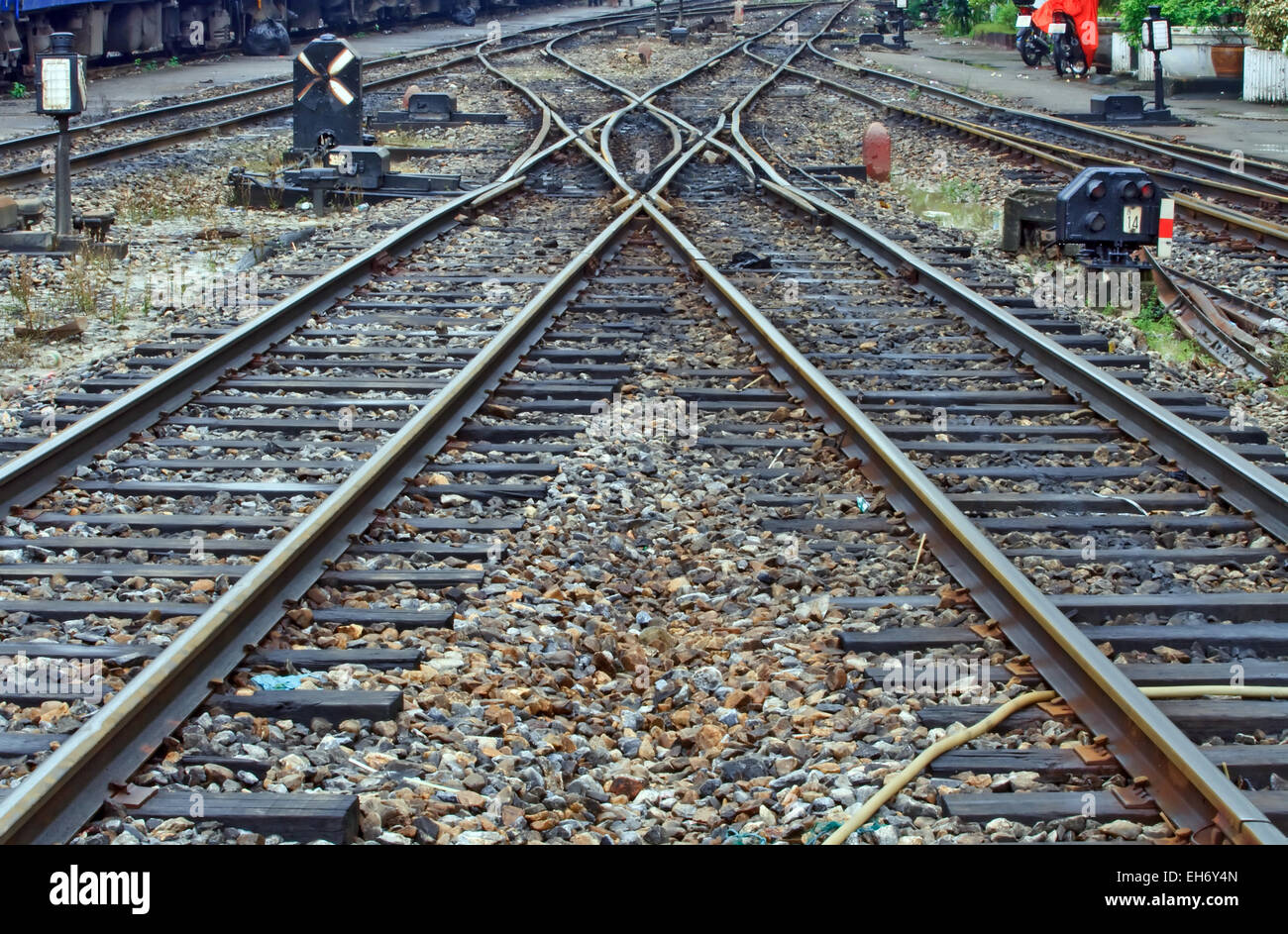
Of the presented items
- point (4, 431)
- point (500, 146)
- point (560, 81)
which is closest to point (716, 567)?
point (4, 431)

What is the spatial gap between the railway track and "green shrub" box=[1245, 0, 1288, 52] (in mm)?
14426

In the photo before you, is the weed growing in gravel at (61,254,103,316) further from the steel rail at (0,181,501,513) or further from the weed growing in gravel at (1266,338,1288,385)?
the weed growing in gravel at (1266,338,1288,385)

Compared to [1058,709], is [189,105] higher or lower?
higher

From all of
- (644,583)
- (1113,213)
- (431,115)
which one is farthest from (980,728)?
(431,115)

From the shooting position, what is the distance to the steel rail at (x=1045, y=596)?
3.34 metres

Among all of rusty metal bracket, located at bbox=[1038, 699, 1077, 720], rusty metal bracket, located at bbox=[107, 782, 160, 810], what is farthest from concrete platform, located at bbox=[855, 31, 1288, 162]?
rusty metal bracket, located at bbox=[107, 782, 160, 810]

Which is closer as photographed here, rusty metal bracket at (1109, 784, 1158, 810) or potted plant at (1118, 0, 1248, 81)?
rusty metal bracket at (1109, 784, 1158, 810)

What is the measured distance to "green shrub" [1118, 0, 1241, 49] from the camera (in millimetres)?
24056

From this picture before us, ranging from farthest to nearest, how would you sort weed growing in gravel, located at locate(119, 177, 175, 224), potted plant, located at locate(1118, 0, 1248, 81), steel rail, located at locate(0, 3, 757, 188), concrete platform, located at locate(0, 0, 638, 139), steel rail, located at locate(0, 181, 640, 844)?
potted plant, located at locate(1118, 0, 1248, 81) < concrete platform, located at locate(0, 0, 638, 139) < steel rail, located at locate(0, 3, 757, 188) < weed growing in gravel, located at locate(119, 177, 175, 224) < steel rail, located at locate(0, 181, 640, 844)

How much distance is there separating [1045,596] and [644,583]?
1304mm

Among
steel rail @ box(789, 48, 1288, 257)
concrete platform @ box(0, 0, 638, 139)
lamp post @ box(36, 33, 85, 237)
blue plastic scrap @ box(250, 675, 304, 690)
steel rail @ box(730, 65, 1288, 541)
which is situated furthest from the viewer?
concrete platform @ box(0, 0, 638, 139)

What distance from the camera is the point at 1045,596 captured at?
4.53 metres

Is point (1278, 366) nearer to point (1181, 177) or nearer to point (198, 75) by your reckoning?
point (1181, 177)
